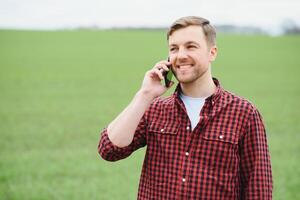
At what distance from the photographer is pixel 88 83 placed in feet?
79.0

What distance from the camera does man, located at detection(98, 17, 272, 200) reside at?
9.02 ft

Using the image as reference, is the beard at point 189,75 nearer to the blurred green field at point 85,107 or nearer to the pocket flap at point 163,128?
the pocket flap at point 163,128

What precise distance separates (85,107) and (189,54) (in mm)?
13978

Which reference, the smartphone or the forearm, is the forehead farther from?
the forearm

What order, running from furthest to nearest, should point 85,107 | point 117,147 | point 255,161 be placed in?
point 85,107, point 117,147, point 255,161

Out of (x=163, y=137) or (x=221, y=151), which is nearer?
(x=221, y=151)

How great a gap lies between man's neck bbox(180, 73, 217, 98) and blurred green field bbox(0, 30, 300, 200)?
4.40m

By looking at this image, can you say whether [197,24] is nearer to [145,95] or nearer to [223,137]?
[145,95]

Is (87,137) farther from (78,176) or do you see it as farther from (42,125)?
(78,176)

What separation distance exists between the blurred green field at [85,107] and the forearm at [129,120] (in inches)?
170

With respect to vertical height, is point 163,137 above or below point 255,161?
above

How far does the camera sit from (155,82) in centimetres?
287

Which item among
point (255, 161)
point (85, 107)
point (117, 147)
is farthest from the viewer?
point (85, 107)

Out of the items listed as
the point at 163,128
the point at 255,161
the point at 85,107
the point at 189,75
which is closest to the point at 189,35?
the point at 189,75
